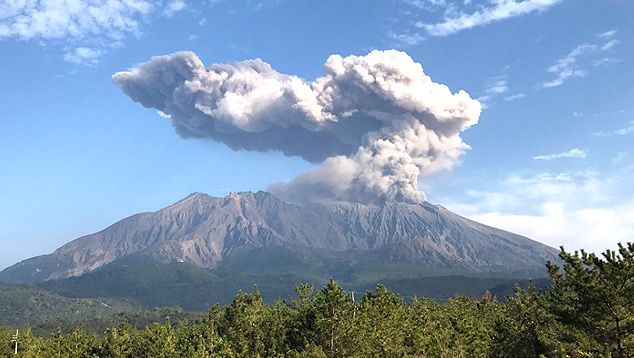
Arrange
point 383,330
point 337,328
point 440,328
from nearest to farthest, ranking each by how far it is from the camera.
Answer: point 337,328
point 383,330
point 440,328

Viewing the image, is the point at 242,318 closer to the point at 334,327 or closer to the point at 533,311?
the point at 334,327

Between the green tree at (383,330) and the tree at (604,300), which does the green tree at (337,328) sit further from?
the tree at (604,300)

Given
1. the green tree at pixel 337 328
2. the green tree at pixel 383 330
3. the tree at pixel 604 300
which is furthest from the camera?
the green tree at pixel 337 328

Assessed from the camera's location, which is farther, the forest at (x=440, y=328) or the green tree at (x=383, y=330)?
the green tree at (x=383, y=330)

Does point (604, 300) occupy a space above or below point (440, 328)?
above

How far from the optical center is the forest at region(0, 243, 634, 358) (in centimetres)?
2227

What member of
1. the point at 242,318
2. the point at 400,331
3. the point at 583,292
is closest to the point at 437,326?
the point at 400,331

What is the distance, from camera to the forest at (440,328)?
2227 centimetres

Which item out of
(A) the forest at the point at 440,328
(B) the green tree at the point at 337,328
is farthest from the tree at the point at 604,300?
(B) the green tree at the point at 337,328

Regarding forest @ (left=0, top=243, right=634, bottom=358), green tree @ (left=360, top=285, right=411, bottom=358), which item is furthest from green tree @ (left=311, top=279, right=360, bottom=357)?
green tree @ (left=360, top=285, right=411, bottom=358)

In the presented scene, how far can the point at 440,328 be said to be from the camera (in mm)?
41219

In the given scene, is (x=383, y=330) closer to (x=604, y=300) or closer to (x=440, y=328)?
(x=440, y=328)

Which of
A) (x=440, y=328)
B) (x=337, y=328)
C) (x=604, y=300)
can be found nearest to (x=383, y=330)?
(x=337, y=328)

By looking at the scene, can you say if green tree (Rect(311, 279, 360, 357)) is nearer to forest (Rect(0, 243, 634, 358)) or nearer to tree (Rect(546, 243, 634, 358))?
forest (Rect(0, 243, 634, 358))
